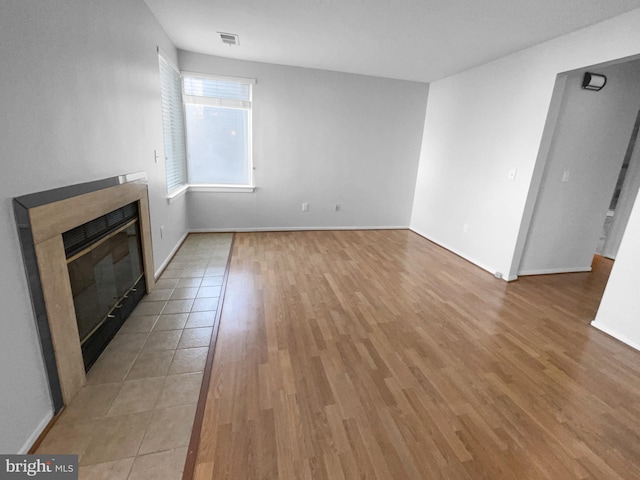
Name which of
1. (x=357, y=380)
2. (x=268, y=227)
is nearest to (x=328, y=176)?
(x=268, y=227)

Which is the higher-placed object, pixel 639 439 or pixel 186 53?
pixel 186 53

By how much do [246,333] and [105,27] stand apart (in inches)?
91.7

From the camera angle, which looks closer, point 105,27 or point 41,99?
point 41,99

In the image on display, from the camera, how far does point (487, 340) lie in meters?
2.32

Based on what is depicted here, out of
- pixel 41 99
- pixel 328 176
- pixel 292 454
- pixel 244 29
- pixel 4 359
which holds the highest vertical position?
pixel 244 29

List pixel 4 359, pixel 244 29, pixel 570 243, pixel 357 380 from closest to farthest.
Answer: pixel 4 359 → pixel 357 380 → pixel 244 29 → pixel 570 243

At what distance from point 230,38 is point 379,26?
173 centimetres

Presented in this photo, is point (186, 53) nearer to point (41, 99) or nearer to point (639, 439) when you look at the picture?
point (41, 99)

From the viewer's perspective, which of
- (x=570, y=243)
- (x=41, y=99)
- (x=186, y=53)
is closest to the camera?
(x=41, y=99)

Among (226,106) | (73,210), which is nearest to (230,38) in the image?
(226,106)

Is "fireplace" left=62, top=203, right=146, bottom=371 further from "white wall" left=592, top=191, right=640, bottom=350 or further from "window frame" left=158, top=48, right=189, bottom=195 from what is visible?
"white wall" left=592, top=191, right=640, bottom=350

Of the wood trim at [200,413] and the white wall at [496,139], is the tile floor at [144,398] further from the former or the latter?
the white wall at [496,139]

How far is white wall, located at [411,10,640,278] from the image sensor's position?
2.65 meters

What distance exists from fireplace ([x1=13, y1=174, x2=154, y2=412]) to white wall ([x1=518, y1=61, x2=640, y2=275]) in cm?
414
